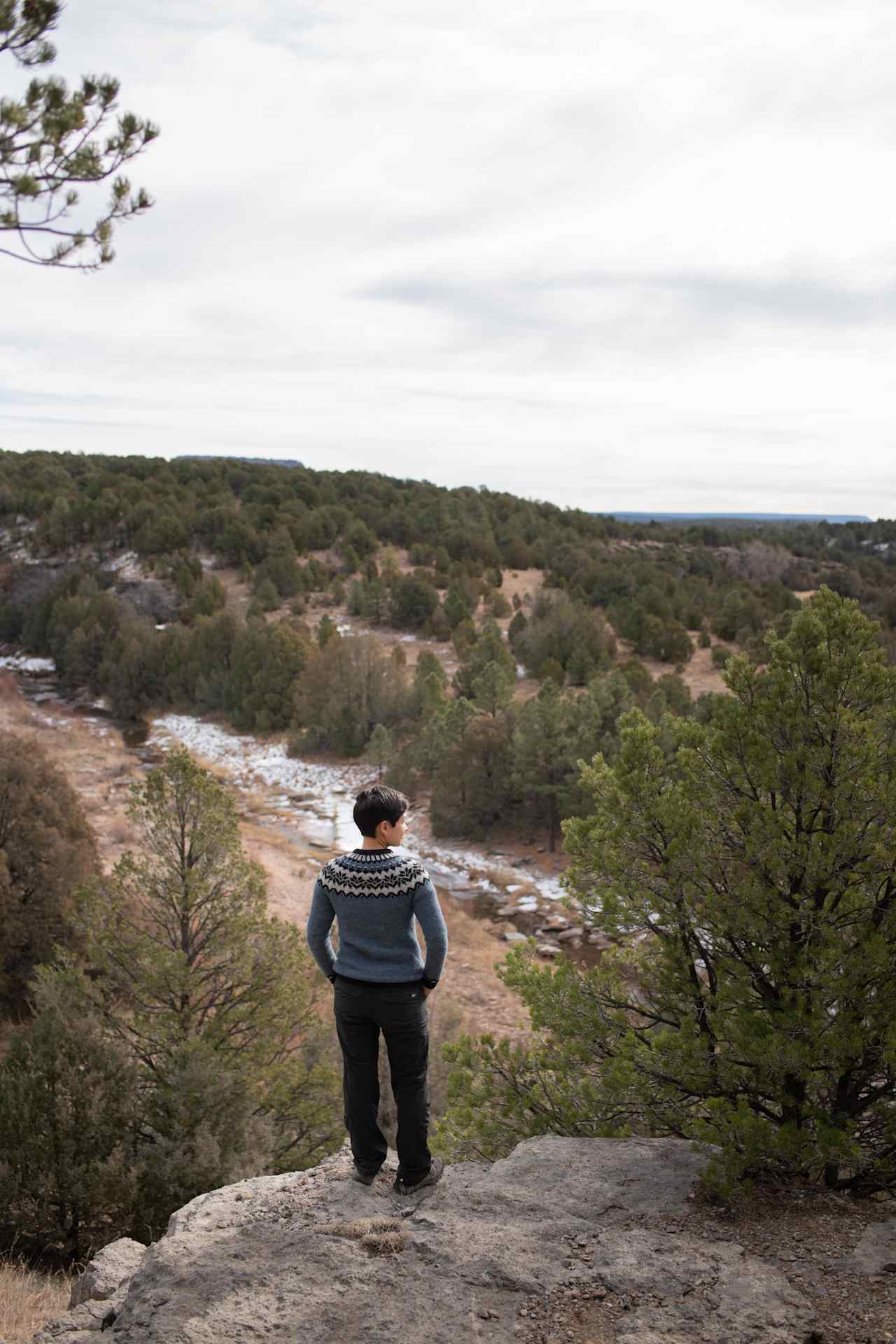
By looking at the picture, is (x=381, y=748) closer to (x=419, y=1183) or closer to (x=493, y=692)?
(x=493, y=692)

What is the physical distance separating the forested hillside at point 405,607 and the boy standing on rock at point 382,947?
59.6ft

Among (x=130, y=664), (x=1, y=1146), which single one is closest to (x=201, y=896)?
(x=1, y=1146)

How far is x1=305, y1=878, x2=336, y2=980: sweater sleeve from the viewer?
4.90 metres

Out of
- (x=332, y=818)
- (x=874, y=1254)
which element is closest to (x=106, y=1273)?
(x=874, y=1254)

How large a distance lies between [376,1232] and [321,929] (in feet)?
5.31

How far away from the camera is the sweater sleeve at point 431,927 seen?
15.1ft

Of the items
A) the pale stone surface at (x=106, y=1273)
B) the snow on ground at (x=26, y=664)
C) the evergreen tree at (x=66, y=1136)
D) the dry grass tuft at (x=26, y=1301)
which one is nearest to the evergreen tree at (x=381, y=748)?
the evergreen tree at (x=66, y=1136)

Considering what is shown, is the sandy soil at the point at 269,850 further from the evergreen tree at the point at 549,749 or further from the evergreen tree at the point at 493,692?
the evergreen tree at the point at 493,692

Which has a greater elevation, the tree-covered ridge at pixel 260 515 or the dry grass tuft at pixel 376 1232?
the tree-covered ridge at pixel 260 515

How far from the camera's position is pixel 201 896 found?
12.3 meters

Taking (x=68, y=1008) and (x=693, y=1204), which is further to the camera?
(x=68, y=1008)

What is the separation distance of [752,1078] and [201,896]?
8.74 m

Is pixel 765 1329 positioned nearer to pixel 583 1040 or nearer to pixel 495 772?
pixel 583 1040

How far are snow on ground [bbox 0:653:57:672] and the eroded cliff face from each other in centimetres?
5818
